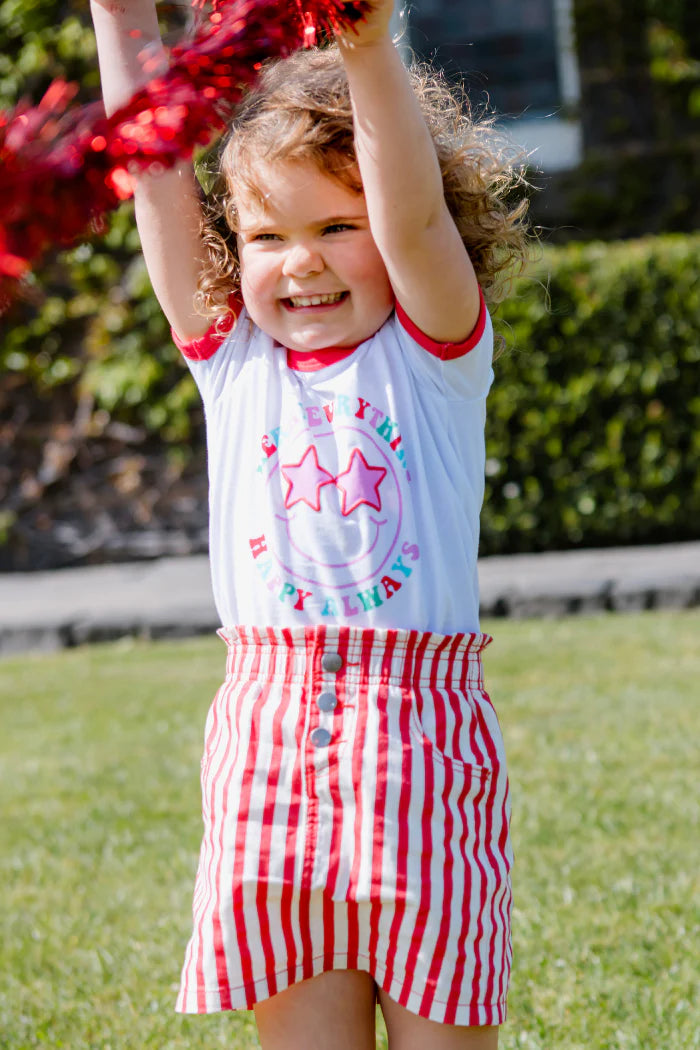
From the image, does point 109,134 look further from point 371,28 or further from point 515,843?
point 515,843

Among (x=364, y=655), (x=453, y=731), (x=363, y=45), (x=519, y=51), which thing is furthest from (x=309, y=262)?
(x=519, y=51)

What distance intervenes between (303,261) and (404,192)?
21 centimetres

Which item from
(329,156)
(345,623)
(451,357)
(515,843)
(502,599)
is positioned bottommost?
(502,599)

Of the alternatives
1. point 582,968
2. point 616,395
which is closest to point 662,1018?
point 582,968

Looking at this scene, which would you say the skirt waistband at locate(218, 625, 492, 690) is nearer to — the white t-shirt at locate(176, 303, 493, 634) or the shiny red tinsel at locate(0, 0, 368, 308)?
the white t-shirt at locate(176, 303, 493, 634)

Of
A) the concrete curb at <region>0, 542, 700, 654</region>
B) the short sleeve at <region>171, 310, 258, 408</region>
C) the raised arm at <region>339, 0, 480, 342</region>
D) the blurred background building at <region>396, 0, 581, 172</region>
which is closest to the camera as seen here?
the raised arm at <region>339, 0, 480, 342</region>

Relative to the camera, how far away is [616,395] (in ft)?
23.2

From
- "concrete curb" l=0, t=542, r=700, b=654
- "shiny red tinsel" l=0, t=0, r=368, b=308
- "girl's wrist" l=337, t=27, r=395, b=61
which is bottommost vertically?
"concrete curb" l=0, t=542, r=700, b=654

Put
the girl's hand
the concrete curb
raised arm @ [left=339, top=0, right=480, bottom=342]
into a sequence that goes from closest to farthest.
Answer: the girl's hand < raised arm @ [left=339, top=0, right=480, bottom=342] < the concrete curb

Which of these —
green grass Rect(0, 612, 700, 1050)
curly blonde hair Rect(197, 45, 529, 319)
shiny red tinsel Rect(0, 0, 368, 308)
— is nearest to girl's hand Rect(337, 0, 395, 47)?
shiny red tinsel Rect(0, 0, 368, 308)

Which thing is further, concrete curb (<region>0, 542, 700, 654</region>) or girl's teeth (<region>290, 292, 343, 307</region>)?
concrete curb (<region>0, 542, 700, 654</region>)

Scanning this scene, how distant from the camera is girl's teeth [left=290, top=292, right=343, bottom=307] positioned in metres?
1.70

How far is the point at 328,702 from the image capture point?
163 cm

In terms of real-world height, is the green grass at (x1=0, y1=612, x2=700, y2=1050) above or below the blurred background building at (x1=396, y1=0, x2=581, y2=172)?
below
